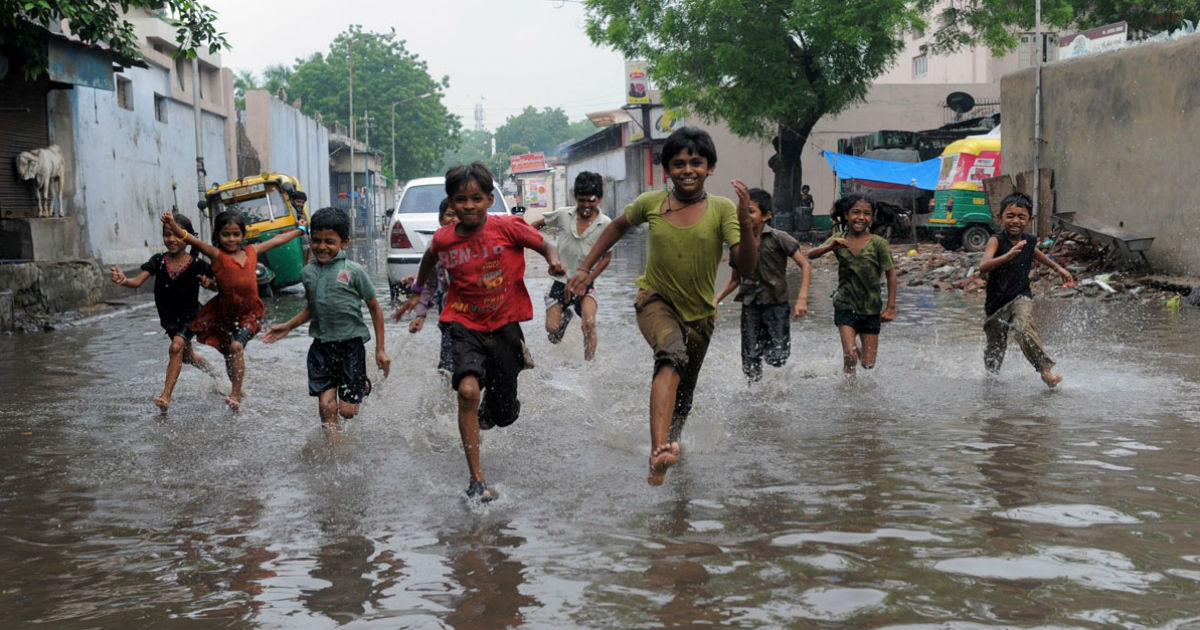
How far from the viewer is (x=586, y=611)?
12.2 feet

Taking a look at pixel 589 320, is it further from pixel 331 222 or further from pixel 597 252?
pixel 597 252

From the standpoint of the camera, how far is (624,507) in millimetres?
4957

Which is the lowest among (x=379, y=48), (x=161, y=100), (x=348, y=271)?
(x=348, y=271)

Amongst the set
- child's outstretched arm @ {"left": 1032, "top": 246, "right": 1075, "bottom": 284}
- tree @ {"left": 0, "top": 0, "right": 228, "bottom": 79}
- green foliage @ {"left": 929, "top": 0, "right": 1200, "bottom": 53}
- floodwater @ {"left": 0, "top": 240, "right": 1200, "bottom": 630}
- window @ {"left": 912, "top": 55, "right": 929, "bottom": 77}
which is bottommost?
floodwater @ {"left": 0, "top": 240, "right": 1200, "bottom": 630}

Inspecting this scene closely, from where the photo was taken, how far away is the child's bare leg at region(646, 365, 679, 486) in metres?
4.84

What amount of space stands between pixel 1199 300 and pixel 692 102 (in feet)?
67.9

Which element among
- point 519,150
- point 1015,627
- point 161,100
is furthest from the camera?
point 519,150

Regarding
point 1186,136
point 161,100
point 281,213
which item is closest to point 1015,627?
point 1186,136

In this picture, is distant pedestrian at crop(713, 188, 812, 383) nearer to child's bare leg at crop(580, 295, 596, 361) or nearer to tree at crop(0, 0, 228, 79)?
child's bare leg at crop(580, 295, 596, 361)

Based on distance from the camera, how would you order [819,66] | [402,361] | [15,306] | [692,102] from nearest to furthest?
[402,361] → [15,306] → [819,66] → [692,102]

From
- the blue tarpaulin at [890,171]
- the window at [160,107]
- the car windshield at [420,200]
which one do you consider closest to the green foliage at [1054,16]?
the blue tarpaulin at [890,171]

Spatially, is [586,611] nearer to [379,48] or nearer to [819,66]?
[819,66]

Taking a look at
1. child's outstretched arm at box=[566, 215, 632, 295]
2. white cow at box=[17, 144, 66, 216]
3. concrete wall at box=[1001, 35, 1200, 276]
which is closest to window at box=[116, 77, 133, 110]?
white cow at box=[17, 144, 66, 216]

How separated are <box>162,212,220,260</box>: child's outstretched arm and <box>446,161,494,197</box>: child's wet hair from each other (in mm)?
2752
